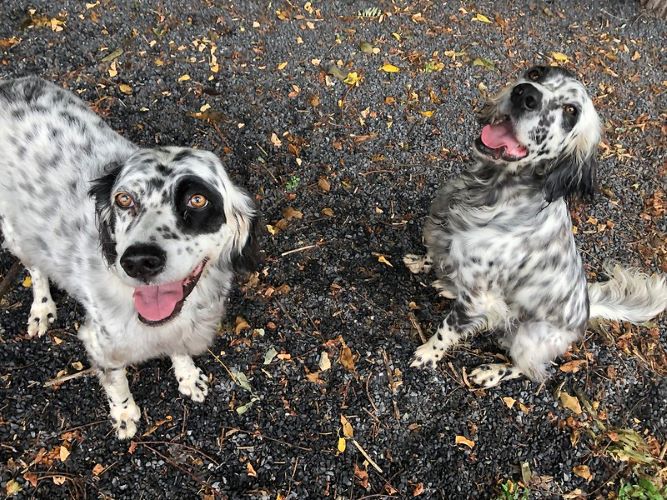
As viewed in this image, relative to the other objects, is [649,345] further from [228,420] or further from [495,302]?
[228,420]

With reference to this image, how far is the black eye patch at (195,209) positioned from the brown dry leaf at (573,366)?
310 cm

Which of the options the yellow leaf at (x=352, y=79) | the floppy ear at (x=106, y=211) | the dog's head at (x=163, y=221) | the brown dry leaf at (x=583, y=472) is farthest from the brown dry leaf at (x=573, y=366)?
the yellow leaf at (x=352, y=79)

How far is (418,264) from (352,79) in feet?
8.37

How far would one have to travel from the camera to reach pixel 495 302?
152 inches

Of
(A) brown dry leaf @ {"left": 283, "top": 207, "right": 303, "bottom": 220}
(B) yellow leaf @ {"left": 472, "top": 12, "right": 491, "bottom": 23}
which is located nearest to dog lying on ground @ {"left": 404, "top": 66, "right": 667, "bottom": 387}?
(A) brown dry leaf @ {"left": 283, "top": 207, "right": 303, "bottom": 220}

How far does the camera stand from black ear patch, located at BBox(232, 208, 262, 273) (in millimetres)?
3229

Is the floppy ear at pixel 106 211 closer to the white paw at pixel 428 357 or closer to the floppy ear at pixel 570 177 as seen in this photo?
the white paw at pixel 428 357

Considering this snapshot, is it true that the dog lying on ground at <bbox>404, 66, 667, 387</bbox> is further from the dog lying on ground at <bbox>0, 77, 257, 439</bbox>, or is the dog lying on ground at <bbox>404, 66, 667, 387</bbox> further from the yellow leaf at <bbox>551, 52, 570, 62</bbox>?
the yellow leaf at <bbox>551, 52, 570, 62</bbox>

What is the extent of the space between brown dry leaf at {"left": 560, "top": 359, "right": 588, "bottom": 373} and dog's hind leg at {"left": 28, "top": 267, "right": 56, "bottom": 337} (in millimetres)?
3999

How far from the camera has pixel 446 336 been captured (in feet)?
13.6

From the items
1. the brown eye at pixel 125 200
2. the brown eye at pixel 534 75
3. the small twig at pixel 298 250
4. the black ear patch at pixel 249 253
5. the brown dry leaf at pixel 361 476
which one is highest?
the brown eye at pixel 534 75

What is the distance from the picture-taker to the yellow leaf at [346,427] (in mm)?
3840

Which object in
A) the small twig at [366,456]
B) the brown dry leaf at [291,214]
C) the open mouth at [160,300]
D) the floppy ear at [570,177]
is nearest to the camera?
the open mouth at [160,300]

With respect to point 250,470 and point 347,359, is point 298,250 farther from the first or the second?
point 250,470
